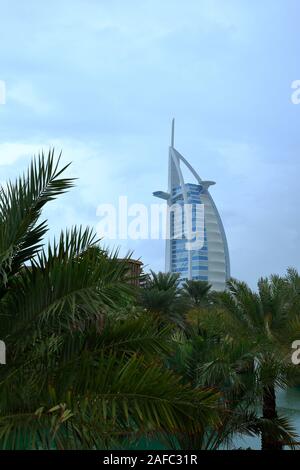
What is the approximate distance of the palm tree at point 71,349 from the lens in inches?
160

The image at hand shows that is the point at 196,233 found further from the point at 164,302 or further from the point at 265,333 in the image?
the point at 265,333

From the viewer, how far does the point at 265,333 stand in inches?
449

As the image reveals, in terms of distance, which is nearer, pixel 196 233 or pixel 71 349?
pixel 71 349

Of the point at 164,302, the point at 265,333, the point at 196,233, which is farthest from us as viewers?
the point at 196,233

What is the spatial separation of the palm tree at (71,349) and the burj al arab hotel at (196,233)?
4650 inches

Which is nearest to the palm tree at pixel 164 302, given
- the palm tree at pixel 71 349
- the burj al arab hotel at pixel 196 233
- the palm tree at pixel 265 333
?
the palm tree at pixel 265 333

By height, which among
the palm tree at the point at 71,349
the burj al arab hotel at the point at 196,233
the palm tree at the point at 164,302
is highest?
the burj al arab hotel at the point at 196,233

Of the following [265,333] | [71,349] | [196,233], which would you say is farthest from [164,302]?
[196,233]

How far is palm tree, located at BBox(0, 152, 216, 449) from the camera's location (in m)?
4.07

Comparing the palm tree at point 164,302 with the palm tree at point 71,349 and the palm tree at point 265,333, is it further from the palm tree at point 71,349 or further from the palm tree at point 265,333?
the palm tree at point 71,349

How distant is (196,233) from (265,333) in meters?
118

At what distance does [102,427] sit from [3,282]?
143 cm

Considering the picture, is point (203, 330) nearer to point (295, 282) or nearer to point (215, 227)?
point (295, 282)
